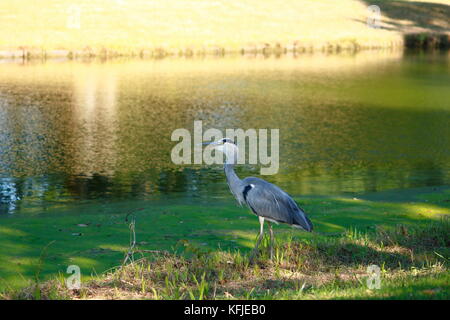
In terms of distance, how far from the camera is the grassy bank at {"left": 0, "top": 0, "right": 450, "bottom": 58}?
6075 cm

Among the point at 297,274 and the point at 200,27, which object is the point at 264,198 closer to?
the point at 297,274

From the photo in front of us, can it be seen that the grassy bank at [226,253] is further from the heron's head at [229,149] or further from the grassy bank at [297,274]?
the heron's head at [229,149]

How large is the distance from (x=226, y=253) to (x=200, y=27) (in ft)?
203

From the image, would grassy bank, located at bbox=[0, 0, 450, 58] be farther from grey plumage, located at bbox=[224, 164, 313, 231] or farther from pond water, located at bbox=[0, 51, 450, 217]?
grey plumage, located at bbox=[224, 164, 313, 231]

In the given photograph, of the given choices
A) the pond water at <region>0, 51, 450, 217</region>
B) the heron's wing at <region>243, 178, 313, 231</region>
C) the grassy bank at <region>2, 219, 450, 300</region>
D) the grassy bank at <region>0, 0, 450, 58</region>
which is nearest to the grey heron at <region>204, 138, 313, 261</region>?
the heron's wing at <region>243, 178, 313, 231</region>

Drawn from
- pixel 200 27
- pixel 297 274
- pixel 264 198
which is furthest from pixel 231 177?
pixel 200 27

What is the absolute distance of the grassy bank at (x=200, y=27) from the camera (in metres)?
60.8

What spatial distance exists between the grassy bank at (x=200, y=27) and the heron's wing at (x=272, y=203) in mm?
48709

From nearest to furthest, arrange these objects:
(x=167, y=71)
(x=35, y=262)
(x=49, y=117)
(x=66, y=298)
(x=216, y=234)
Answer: (x=66, y=298) < (x=35, y=262) < (x=216, y=234) < (x=49, y=117) < (x=167, y=71)

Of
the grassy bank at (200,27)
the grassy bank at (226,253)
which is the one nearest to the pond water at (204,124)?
the grassy bank at (226,253)
